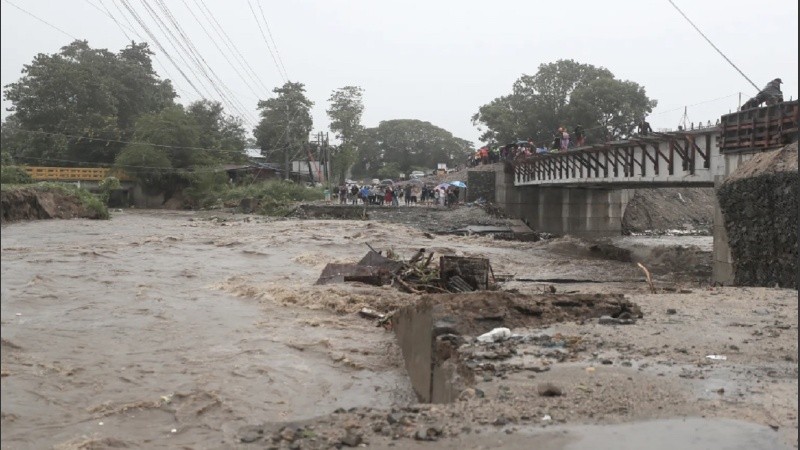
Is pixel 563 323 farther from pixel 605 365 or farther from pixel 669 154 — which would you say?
pixel 669 154

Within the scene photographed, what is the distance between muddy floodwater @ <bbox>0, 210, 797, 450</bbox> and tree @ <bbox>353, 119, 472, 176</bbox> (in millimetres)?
90298

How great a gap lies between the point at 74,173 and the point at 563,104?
150 feet

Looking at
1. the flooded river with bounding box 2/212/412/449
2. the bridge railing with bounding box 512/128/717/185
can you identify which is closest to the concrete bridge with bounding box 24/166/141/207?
the bridge railing with bounding box 512/128/717/185

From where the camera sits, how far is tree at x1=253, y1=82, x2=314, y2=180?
78.1 metres

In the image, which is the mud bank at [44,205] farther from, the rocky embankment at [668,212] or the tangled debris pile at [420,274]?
the rocky embankment at [668,212]

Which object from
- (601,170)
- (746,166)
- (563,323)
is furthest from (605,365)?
(601,170)

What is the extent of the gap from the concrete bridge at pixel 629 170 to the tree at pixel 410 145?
5446cm

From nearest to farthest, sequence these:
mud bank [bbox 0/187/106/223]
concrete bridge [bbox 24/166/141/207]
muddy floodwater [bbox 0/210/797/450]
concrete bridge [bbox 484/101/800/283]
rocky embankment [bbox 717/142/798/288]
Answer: muddy floodwater [bbox 0/210/797/450] < rocky embankment [bbox 717/142/798/288] < concrete bridge [bbox 484/101/800/283] < mud bank [bbox 0/187/106/223] < concrete bridge [bbox 24/166/141/207]

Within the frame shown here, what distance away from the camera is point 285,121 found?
8019 centimetres

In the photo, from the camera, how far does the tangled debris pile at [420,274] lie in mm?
15406

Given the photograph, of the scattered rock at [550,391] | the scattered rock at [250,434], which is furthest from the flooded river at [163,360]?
the scattered rock at [550,391]

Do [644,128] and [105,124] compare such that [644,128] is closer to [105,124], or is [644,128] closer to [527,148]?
[527,148]

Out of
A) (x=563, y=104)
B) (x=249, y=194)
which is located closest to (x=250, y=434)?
(x=249, y=194)

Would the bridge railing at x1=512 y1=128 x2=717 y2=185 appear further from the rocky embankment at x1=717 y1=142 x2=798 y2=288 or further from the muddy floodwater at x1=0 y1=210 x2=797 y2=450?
the muddy floodwater at x1=0 y1=210 x2=797 y2=450
